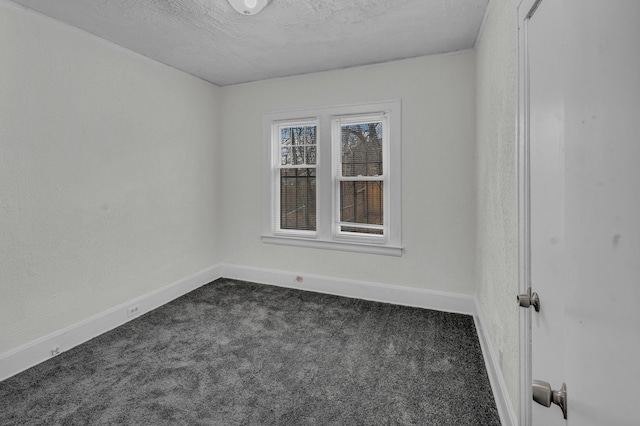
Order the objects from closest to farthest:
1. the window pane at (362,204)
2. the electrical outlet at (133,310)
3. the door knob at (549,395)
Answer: the door knob at (549,395) < the electrical outlet at (133,310) < the window pane at (362,204)

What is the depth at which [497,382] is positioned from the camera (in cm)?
190

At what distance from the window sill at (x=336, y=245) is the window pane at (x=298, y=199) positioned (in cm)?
18

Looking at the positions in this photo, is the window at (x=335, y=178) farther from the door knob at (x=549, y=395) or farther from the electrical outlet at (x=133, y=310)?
the door knob at (x=549, y=395)

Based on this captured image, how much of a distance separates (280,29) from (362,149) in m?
1.49

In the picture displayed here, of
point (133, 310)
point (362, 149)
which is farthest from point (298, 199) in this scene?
point (133, 310)

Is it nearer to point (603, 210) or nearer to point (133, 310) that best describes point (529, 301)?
point (603, 210)

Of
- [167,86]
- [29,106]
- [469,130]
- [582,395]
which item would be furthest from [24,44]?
[469,130]

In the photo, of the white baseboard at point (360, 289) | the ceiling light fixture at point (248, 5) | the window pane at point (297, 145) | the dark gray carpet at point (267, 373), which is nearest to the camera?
the dark gray carpet at point (267, 373)

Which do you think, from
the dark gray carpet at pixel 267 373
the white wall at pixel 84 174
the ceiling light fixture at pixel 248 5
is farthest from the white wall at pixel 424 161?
the ceiling light fixture at pixel 248 5

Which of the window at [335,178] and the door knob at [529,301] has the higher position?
the window at [335,178]

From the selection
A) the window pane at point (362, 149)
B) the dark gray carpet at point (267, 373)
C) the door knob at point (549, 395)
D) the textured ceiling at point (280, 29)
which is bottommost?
the dark gray carpet at point (267, 373)

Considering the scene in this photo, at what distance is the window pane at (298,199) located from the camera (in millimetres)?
3891

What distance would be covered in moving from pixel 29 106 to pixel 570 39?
3131 mm

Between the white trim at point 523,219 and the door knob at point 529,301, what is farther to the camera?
the white trim at point 523,219
